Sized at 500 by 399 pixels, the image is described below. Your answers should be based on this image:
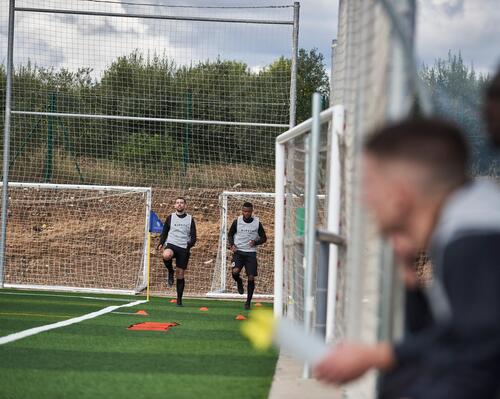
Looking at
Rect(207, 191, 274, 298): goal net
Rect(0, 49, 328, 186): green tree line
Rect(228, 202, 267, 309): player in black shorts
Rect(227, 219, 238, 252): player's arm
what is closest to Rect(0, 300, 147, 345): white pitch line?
Rect(227, 219, 238, 252): player's arm

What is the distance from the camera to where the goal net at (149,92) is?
1977 cm

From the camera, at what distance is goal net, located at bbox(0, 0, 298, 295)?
19766 millimetres

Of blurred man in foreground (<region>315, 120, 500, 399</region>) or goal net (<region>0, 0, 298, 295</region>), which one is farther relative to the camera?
goal net (<region>0, 0, 298, 295</region>)

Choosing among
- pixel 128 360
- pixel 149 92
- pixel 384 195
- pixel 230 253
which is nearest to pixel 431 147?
pixel 384 195

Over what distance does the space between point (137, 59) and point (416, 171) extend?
18292 millimetres

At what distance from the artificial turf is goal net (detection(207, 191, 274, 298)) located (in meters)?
7.00

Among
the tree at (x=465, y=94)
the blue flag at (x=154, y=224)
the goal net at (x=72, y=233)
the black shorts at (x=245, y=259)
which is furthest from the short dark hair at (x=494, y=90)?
the goal net at (x=72, y=233)

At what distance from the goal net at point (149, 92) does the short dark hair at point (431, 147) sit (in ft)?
54.1

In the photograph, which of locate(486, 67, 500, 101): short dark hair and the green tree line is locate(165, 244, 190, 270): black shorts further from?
locate(486, 67, 500, 101): short dark hair

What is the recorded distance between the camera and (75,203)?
28.8 m

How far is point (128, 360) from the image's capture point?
9281 millimetres

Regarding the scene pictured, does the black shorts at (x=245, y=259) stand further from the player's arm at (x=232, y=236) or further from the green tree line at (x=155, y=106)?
the green tree line at (x=155, y=106)

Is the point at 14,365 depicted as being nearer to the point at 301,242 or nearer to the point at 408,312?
the point at 301,242

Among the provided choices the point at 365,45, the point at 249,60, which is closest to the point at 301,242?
the point at 365,45
